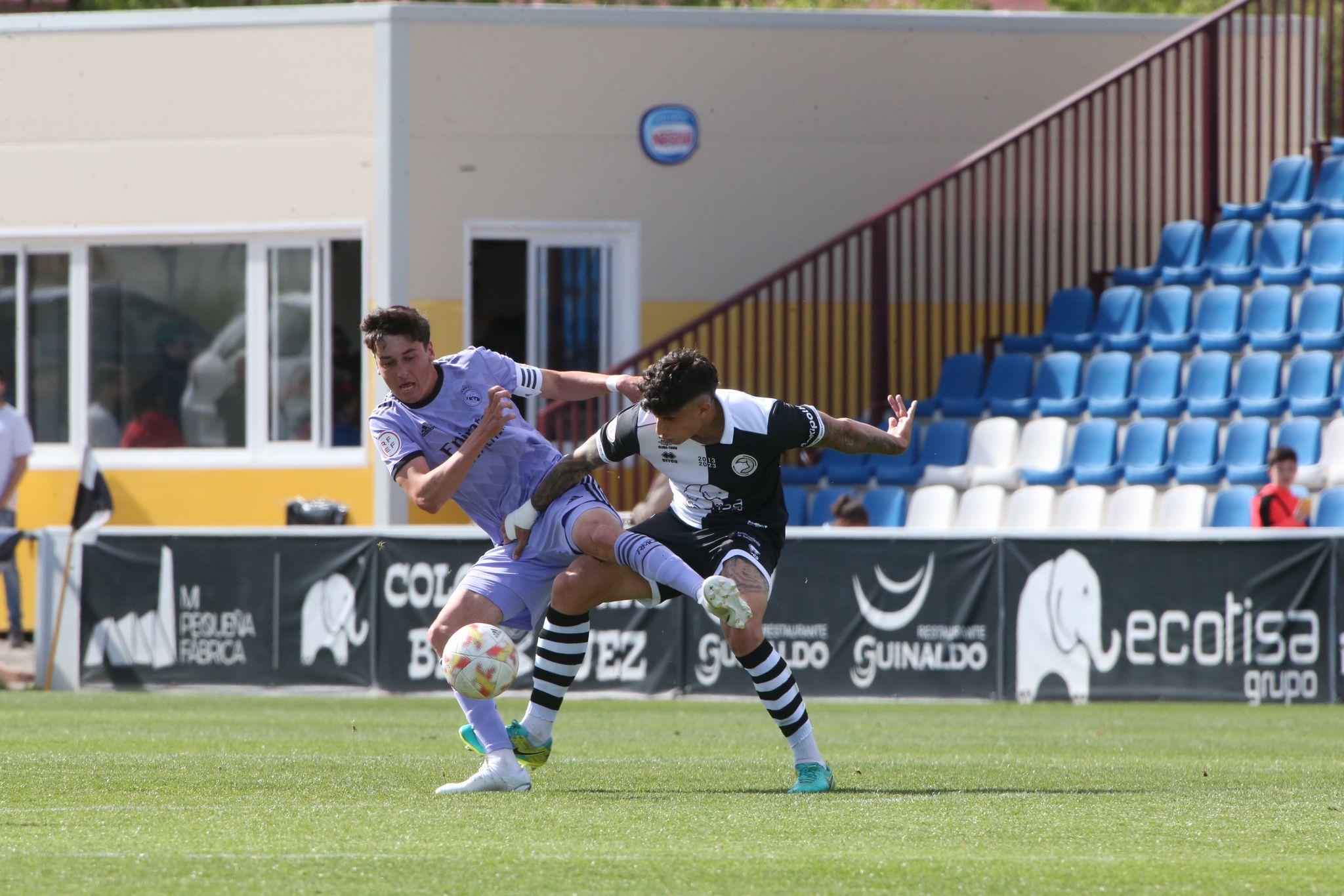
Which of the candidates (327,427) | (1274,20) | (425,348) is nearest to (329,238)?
(327,427)

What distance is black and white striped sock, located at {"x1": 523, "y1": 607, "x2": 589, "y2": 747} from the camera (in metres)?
7.78

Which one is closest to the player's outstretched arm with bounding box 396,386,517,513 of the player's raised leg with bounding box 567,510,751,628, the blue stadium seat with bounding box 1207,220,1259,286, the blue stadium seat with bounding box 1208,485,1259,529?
the player's raised leg with bounding box 567,510,751,628

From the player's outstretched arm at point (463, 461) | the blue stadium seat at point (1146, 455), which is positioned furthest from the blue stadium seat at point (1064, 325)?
the player's outstretched arm at point (463, 461)

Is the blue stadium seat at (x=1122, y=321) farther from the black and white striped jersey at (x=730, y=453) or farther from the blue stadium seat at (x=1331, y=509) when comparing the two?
the black and white striped jersey at (x=730, y=453)

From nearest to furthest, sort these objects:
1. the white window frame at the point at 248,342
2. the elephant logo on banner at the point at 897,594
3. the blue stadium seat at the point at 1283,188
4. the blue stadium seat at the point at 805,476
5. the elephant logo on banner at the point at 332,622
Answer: the elephant logo on banner at the point at 897,594
the elephant logo on banner at the point at 332,622
the blue stadium seat at the point at 805,476
the blue stadium seat at the point at 1283,188
the white window frame at the point at 248,342

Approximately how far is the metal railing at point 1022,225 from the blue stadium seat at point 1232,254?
0.92 m

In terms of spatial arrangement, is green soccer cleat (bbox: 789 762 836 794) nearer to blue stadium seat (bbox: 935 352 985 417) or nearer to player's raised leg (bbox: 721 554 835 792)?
player's raised leg (bbox: 721 554 835 792)

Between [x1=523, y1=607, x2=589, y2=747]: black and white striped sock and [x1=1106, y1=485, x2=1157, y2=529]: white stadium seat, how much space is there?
8.72m

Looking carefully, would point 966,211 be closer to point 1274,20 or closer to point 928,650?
point 1274,20

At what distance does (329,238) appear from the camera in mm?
19438

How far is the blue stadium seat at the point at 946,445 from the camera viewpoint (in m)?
17.4

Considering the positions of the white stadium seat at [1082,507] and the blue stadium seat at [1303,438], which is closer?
the blue stadium seat at [1303,438]

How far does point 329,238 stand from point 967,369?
6420 mm

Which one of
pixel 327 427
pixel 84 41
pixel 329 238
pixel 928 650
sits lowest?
pixel 928 650
